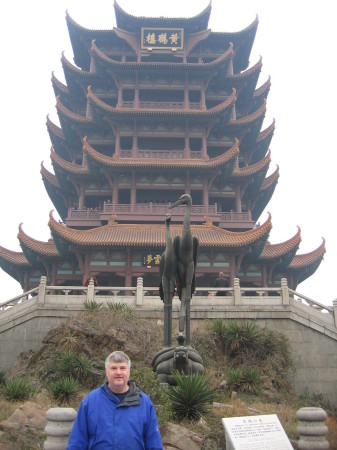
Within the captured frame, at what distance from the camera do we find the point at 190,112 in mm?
25672

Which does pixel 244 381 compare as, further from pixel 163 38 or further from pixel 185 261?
pixel 163 38

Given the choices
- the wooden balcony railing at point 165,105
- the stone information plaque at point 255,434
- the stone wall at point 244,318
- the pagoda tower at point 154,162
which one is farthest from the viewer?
the wooden balcony railing at point 165,105

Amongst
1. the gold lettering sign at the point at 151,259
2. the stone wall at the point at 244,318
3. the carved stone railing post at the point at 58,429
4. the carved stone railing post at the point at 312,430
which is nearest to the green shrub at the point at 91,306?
the stone wall at the point at 244,318

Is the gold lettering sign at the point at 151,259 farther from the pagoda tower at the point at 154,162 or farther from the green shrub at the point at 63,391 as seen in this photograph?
the green shrub at the point at 63,391

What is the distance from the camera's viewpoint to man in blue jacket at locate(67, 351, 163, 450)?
356cm

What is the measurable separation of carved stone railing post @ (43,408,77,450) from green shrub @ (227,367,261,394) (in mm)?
5933

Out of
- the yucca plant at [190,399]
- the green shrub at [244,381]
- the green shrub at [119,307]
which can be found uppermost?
the green shrub at [119,307]

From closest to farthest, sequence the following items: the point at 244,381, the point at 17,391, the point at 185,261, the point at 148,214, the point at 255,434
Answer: the point at 255,434
the point at 17,391
the point at 185,261
the point at 244,381
the point at 148,214

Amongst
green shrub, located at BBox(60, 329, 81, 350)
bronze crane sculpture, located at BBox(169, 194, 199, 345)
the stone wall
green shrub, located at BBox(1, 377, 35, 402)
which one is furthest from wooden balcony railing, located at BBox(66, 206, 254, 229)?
green shrub, located at BBox(1, 377, 35, 402)

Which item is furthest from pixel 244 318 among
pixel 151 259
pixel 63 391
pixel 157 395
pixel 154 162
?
pixel 154 162

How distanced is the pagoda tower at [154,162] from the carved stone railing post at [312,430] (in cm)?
1320

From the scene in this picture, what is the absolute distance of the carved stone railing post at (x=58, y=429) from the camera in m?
5.98

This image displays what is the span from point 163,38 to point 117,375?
93.8 ft

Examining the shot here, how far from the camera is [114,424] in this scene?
359 centimetres
